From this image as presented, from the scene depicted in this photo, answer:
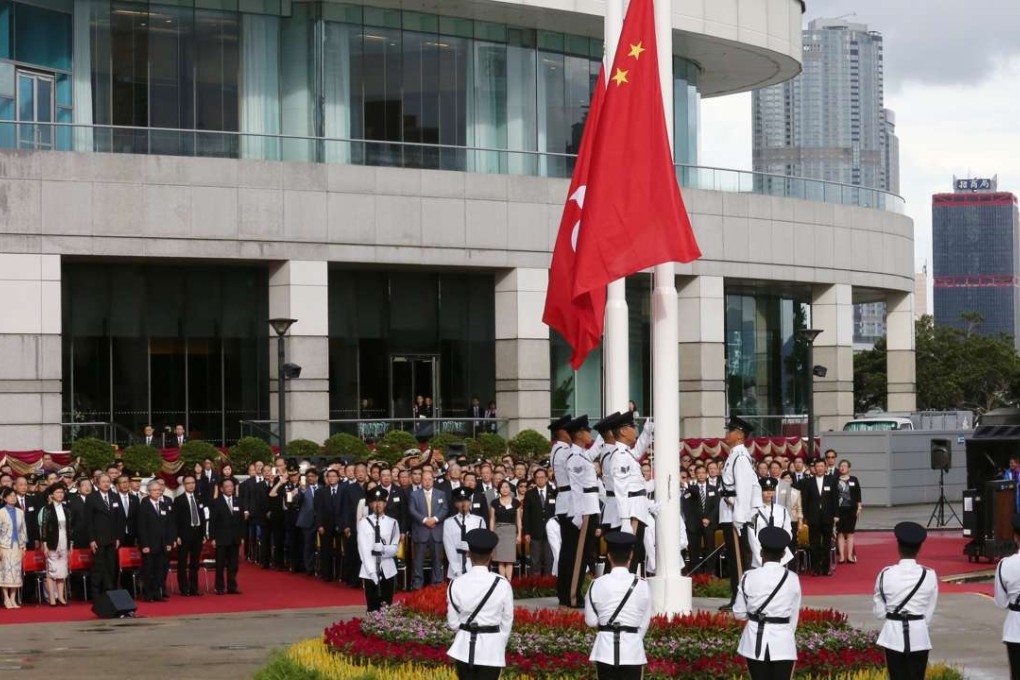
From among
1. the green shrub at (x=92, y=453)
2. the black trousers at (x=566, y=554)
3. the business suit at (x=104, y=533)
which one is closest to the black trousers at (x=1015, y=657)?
the black trousers at (x=566, y=554)

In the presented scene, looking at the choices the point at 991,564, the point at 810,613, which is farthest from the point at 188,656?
the point at 991,564

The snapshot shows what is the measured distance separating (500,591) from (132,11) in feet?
108

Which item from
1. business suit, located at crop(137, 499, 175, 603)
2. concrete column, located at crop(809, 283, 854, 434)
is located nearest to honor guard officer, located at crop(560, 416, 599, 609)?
business suit, located at crop(137, 499, 175, 603)

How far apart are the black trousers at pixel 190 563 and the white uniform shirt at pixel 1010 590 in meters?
15.3

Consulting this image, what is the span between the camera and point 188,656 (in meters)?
19.1

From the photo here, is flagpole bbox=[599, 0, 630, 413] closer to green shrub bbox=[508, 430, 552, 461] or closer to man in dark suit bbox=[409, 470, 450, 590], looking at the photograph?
man in dark suit bbox=[409, 470, 450, 590]

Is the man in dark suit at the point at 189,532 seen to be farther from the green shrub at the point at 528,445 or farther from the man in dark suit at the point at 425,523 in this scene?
the green shrub at the point at 528,445

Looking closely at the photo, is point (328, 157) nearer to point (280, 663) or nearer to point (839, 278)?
point (839, 278)

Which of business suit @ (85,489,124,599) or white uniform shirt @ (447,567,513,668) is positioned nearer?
white uniform shirt @ (447,567,513,668)

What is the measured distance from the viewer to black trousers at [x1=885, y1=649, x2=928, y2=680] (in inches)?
536

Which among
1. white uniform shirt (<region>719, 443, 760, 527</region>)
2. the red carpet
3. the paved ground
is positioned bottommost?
the red carpet

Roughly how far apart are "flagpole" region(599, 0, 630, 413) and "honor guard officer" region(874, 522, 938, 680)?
592 centimetres

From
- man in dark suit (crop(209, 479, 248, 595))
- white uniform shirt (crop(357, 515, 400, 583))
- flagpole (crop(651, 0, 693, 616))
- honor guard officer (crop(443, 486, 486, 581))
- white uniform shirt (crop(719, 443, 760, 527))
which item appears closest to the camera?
flagpole (crop(651, 0, 693, 616))

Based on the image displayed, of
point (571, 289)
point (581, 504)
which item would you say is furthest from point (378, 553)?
point (571, 289)
